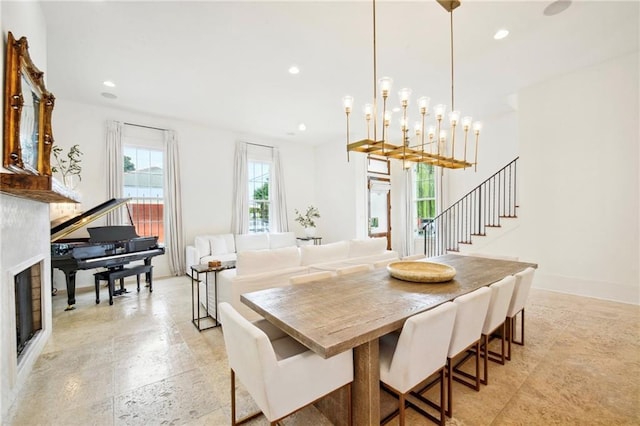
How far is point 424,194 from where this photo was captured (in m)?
7.70

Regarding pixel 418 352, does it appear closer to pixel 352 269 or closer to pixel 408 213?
pixel 352 269

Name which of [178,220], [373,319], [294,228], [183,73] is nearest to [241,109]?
[183,73]

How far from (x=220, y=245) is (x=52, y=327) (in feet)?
9.78

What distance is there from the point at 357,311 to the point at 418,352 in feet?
1.26

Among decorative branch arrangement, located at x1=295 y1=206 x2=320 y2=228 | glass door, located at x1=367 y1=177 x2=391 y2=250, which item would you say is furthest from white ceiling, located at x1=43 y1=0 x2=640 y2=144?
decorative branch arrangement, located at x1=295 y1=206 x2=320 y2=228

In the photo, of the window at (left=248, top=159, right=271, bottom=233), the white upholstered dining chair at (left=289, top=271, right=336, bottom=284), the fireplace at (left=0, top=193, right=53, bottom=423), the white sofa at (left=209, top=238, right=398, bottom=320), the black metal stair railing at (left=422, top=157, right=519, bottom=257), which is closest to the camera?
the fireplace at (left=0, top=193, right=53, bottom=423)

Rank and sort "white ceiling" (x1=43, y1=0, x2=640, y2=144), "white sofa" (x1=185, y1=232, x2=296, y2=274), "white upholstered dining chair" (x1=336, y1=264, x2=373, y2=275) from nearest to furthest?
1. "white upholstered dining chair" (x1=336, y1=264, x2=373, y2=275)
2. "white ceiling" (x1=43, y1=0, x2=640, y2=144)
3. "white sofa" (x1=185, y1=232, x2=296, y2=274)

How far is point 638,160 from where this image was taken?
3.69m

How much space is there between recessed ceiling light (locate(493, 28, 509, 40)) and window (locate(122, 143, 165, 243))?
6162mm

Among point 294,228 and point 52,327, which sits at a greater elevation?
point 294,228

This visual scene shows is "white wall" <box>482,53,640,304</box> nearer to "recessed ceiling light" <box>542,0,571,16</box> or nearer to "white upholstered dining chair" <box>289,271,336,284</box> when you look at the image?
"recessed ceiling light" <box>542,0,571,16</box>

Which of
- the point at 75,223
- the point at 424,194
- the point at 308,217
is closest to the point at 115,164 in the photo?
the point at 75,223

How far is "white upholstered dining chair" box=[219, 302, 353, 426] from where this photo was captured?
1.24m

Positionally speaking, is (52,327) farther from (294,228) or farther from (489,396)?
(294,228)
